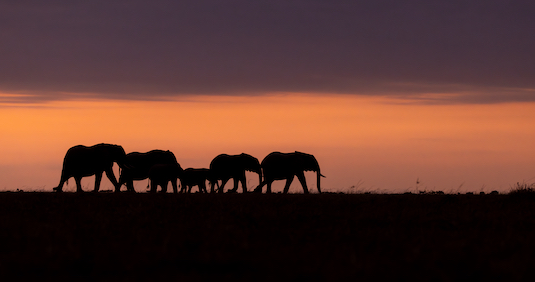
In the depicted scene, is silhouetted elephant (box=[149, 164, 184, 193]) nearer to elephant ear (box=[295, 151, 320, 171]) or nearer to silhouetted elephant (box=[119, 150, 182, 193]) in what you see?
silhouetted elephant (box=[119, 150, 182, 193])

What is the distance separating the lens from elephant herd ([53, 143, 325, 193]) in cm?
2559

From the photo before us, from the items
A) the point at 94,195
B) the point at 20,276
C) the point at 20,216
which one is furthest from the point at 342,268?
the point at 94,195

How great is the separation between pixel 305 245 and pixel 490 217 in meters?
6.28

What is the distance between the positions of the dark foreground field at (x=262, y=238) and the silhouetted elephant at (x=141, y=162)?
32.3ft

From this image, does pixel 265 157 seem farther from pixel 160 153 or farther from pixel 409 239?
pixel 409 239

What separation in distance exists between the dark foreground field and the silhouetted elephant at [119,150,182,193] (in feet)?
32.3

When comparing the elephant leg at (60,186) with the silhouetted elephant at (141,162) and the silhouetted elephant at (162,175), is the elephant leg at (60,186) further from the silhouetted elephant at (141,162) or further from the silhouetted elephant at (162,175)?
the silhouetted elephant at (162,175)

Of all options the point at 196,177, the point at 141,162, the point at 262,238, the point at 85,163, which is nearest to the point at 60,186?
the point at 85,163

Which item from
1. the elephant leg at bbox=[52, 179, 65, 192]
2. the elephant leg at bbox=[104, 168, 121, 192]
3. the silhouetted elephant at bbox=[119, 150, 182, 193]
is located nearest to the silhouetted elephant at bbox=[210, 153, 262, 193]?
the silhouetted elephant at bbox=[119, 150, 182, 193]

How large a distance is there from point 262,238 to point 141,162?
18.8 meters

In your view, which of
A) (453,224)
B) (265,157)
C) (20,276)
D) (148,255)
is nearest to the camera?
(20,276)

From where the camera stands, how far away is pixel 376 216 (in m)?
14.9

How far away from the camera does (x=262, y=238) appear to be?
11758 millimetres

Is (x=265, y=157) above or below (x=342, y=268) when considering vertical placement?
above
